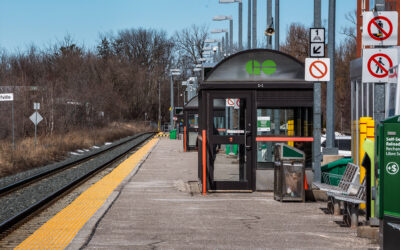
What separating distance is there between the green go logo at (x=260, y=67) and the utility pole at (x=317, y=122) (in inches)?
45.8

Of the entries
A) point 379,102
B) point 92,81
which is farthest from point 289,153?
point 92,81

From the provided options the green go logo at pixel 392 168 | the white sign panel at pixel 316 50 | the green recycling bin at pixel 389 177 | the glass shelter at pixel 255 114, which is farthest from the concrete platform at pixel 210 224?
the white sign panel at pixel 316 50

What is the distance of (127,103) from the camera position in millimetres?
97812

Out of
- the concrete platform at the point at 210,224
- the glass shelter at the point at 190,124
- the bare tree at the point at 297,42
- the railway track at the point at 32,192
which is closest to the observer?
the concrete platform at the point at 210,224

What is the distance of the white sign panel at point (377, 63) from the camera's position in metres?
8.47

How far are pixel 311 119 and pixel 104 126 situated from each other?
55316mm

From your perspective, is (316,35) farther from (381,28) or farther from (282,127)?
(381,28)

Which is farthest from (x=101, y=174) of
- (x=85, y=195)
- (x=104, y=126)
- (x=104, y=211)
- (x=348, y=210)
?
(x=104, y=126)

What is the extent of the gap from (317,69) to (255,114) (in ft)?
5.94

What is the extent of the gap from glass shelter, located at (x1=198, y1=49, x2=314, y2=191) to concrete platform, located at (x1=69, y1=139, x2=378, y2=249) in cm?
49

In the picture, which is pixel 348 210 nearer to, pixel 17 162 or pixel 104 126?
pixel 17 162

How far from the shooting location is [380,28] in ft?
28.2

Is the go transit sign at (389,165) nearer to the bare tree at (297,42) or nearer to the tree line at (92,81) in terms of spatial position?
the tree line at (92,81)

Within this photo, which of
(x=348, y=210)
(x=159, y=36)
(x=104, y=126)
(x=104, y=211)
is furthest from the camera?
(x=159, y=36)
